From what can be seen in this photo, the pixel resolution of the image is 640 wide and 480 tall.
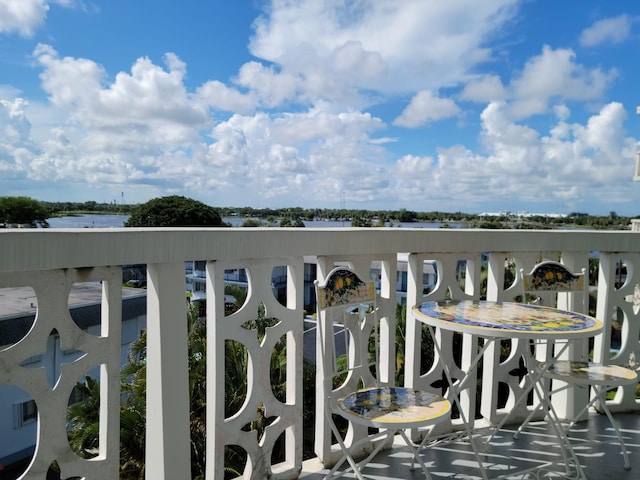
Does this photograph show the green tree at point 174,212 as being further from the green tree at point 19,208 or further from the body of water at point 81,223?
the body of water at point 81,223

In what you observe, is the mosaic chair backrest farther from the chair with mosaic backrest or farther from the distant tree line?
the distant tree line

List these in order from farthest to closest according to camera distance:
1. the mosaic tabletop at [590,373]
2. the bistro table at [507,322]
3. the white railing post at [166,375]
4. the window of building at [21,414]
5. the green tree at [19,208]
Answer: the green tree at [19,208]
the window of building at [21,414]
the mosaic tabletop at [590,373]
the bistro table at [507,322]
the white railing post at [166,375]

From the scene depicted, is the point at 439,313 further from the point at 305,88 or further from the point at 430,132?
the point at 305,88

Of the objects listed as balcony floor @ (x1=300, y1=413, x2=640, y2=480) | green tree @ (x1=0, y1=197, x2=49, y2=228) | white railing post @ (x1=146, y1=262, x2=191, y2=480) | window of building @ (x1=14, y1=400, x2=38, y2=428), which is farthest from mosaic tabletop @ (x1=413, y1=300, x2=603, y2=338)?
green tree @ (x1=0, y1=197, x2=49, y2=228)

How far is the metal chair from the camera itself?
1940mm

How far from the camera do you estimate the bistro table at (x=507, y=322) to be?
2064mm

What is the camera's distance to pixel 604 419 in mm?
3344

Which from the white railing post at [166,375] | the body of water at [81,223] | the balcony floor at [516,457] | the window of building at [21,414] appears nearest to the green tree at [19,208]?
the window of building at [21,414]

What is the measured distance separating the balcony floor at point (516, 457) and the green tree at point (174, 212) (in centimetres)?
2644

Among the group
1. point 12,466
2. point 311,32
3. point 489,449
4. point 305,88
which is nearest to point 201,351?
point 311,32

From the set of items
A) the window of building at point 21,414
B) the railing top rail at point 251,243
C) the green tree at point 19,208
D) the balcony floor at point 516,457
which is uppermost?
the green tree at point 19,208

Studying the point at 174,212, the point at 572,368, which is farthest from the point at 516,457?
the point at 174,212

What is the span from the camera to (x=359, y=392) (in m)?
2.28

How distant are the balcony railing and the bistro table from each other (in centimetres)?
29
